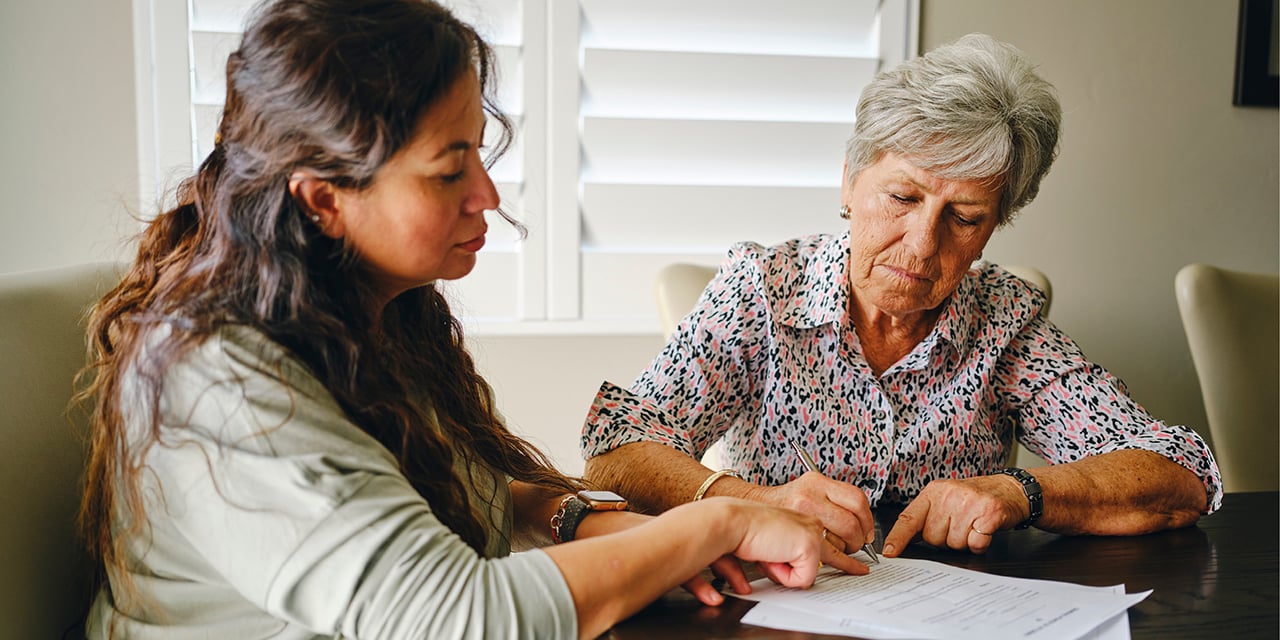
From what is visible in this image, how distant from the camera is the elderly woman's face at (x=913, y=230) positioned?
1.43 meters

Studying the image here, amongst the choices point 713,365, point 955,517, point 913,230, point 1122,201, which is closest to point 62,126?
point 713,365

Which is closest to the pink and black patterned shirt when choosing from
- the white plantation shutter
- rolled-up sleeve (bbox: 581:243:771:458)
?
rolled-up sleeve (bbox: 581:243:771:458)

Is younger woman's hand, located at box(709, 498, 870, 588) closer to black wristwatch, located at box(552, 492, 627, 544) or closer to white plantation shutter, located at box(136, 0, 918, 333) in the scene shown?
black wristwatch, located at box(552, 492, 627, 544)

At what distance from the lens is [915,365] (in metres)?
1.53

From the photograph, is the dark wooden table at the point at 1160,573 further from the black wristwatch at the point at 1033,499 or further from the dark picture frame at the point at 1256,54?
the dark picture frame at the point at 1256,54

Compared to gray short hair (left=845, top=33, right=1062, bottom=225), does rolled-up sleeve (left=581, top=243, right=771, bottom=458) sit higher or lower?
lower

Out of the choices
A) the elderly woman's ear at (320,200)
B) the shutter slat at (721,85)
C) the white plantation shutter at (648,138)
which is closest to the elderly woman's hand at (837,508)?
the elderly woman's ear at (320,200)

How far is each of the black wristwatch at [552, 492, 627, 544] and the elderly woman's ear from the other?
1.35 ft

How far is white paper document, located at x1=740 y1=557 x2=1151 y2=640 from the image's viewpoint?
0.88 metres

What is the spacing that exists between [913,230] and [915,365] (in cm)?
22

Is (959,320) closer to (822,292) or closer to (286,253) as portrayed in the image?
(822,292)

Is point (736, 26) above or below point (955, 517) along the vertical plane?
above

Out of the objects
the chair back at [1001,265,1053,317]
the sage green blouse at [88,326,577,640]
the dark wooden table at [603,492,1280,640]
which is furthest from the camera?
the chair back at [1001,265,1053,317]

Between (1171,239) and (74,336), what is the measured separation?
2255 mm
